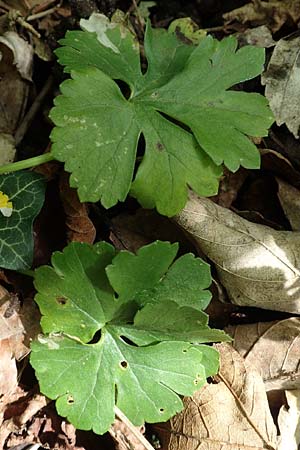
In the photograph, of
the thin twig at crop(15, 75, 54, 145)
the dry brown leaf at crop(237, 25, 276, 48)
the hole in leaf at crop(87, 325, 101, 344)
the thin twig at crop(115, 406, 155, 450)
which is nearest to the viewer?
the thin twig at crop(115, 406, 155, 450)

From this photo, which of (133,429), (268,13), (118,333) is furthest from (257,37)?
(133,429)

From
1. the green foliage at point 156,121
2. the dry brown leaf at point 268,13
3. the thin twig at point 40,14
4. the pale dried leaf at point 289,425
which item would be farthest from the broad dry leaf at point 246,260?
the thin twig at point 40,14

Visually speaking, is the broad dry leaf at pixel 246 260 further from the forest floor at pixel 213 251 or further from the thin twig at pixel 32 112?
the thin twig at pixel 32 112

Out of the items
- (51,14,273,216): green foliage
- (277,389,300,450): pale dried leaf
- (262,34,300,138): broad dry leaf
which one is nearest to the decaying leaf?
(51,14,273,216): green foliage

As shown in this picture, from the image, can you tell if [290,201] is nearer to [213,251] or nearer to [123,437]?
[213,251]

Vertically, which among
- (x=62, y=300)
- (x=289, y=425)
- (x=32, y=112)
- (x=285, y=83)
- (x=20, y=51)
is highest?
(x=20, y=51)

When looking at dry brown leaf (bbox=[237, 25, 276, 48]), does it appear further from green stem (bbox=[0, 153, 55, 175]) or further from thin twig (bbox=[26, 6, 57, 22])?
green stem (bbox=[0, 153, 55, 175])

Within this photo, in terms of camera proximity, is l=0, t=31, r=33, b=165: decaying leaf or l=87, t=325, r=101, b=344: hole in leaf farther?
l=0, t=31, r=33, b=165: decaying leaf
